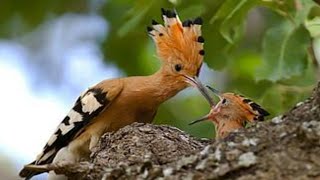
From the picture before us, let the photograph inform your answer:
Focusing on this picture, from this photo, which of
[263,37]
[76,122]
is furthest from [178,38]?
[263,37]

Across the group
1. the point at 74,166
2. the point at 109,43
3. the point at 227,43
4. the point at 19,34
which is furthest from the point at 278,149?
the point at 19,34

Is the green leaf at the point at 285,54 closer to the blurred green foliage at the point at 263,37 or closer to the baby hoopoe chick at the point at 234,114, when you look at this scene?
the blurred green foliage at the point at 263,37

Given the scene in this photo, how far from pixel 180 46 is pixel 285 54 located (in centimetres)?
46

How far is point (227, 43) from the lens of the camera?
13.2 feet

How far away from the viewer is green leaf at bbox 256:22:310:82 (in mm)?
3850

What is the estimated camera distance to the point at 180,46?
12.3ft

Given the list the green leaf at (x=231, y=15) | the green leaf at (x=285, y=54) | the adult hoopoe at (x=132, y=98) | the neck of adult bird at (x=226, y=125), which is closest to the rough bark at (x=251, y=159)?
the neck of adult bird at (x=226, y=125)

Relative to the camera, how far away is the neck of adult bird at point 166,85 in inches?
148

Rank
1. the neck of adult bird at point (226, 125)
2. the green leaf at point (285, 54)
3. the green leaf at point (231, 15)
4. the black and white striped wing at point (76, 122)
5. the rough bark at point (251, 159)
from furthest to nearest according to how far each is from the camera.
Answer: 1. the green leaf at point (285, 54)
2. the black and white striped wing at point (76, 122)
3. the green leaf at point (231, 15)
4. the neck of adult bird at point (226, 125)
5. the rough bark at point (251, 159)

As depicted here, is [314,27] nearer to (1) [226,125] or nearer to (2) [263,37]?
(2) [263,37]

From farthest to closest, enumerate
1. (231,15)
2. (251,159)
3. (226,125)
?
(231,15), (226,125), (251,159)

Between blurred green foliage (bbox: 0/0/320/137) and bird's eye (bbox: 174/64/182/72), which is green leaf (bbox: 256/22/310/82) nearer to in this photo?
blurred green foliage (bbox: 0/0/320/137)

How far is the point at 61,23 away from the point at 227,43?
2.65 meters

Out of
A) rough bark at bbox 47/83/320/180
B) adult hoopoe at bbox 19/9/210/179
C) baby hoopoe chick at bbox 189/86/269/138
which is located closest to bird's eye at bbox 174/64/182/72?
adult hoopoe at bbox 19/9/210/179
